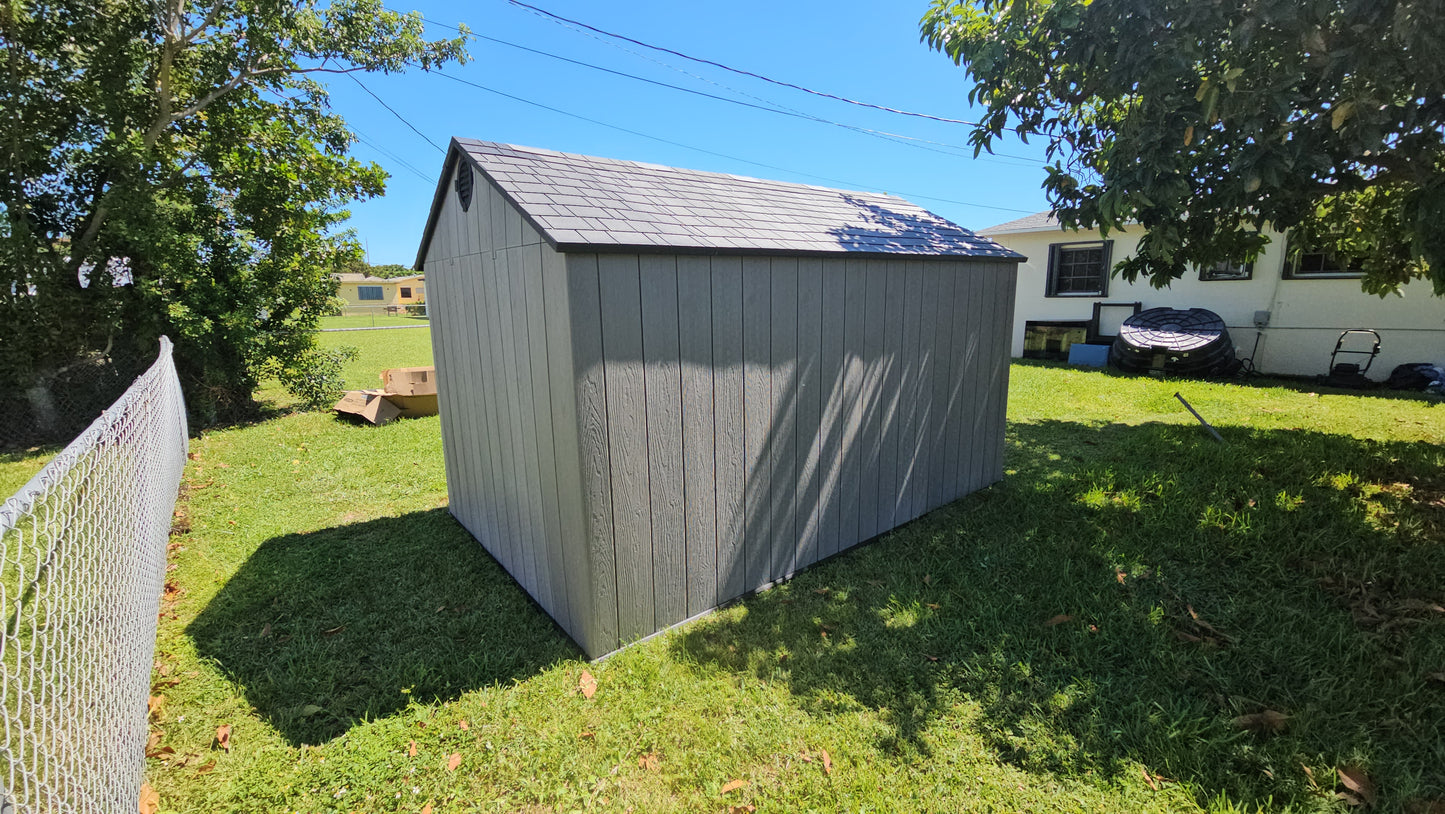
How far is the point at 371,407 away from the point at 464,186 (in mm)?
5486

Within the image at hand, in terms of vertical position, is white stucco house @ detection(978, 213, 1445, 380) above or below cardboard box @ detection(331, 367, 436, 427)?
above

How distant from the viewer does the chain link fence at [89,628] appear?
1525 mm

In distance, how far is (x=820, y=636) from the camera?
119 inches

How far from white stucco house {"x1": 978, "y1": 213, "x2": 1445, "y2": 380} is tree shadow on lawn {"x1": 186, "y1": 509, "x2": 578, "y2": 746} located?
7.07 m

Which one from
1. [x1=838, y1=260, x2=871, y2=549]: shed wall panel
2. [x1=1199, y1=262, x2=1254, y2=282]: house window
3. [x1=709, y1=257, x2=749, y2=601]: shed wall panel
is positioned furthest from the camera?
[x1=1199, y1=262, x2=1254, y2=282]: house window

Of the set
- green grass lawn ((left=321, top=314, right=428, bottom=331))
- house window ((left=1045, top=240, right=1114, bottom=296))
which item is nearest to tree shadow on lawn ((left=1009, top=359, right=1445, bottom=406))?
house window ((left=1045, top=240, right=1114, bottom=296))

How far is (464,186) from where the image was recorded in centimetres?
338

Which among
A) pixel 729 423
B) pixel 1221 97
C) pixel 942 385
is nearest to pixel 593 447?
pixel 729 423

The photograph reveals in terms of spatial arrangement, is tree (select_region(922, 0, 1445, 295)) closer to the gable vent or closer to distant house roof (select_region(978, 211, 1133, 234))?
the gable vent

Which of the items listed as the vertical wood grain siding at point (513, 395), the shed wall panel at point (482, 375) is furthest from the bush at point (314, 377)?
the shed wall panel at point (482, 375)

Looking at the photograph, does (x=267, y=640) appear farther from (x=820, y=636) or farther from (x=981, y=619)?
(x=981, y=619)

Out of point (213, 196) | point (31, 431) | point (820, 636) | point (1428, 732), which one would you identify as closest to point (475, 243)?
point (820, 636)

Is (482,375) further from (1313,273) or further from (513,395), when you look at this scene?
(1313,273)

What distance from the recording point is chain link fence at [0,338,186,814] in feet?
5.00
